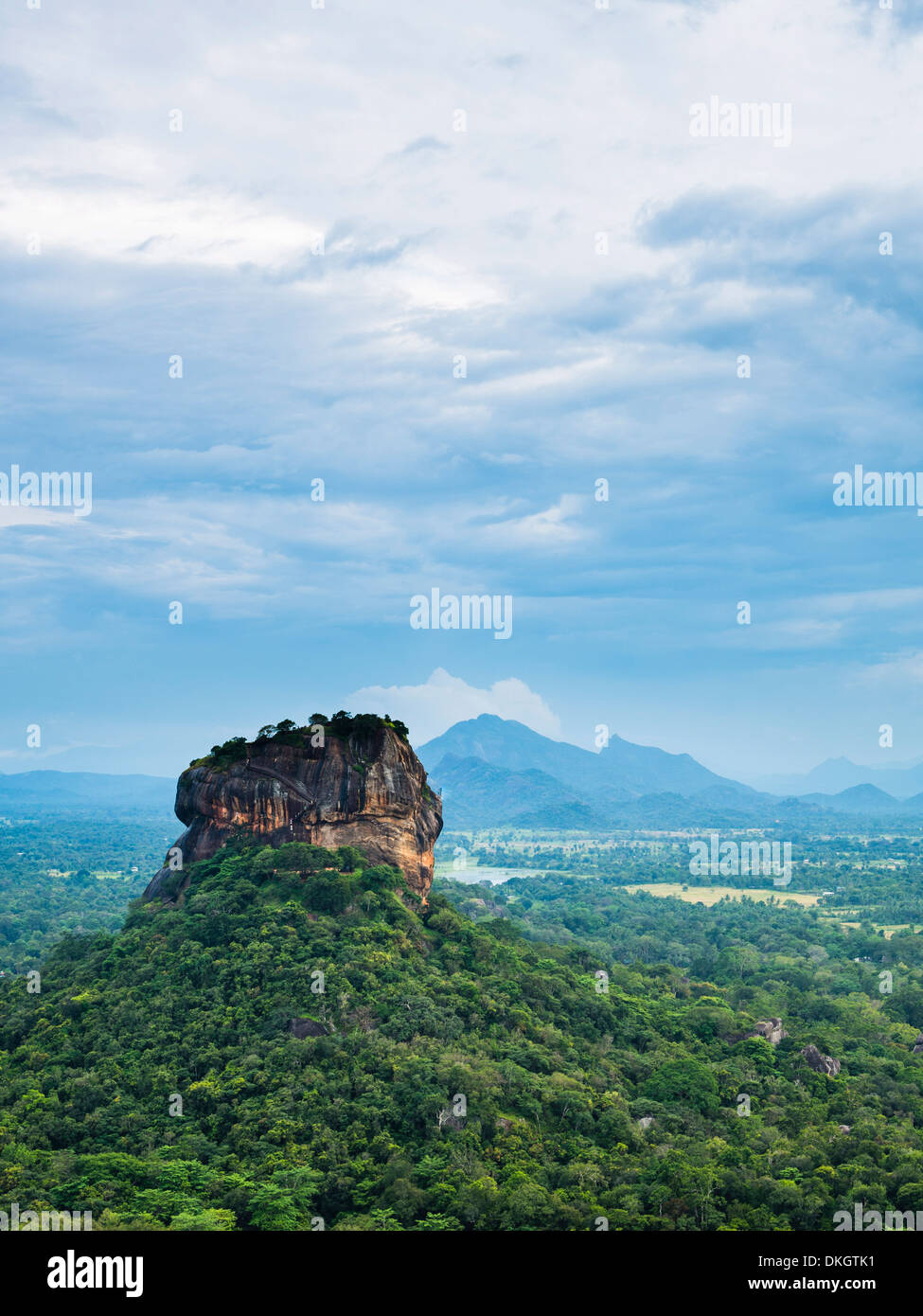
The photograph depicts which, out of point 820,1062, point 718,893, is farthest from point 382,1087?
point 718,893

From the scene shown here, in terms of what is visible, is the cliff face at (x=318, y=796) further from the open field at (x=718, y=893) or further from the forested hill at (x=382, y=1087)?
the open field at (x=718, y=893)

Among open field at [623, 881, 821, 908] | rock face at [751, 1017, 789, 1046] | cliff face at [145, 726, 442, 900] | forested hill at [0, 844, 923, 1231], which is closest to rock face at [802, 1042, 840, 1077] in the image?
forested hill at [0, 844, 923, 1231]

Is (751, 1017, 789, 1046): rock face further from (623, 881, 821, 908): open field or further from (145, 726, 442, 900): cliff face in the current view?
(623, 881, 821, 908): open field

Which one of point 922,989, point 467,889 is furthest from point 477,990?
point 467,889

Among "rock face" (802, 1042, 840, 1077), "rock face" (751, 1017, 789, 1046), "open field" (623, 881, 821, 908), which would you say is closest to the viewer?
"rock face" (802, 1042, 840, 1077)

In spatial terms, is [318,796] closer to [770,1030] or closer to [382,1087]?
[382,1087]
